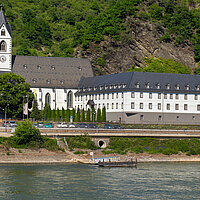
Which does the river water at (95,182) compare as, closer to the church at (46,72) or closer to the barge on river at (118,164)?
the barge on river at (118,164)

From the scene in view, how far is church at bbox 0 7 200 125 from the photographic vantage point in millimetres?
133625

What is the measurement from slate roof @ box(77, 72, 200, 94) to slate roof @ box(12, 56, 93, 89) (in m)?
18.5

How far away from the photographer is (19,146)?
94.1 m

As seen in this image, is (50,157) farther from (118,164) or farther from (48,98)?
(48,98)

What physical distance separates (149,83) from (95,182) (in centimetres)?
6637

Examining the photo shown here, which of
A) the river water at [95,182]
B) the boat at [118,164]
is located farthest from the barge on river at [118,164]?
the river water at [95,182]

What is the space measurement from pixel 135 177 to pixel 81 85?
86253mm

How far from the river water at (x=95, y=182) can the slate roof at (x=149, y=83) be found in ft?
156

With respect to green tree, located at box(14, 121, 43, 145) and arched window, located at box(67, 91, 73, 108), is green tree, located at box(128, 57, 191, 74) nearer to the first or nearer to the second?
arched window, located at box(67, 91, 73, 108)

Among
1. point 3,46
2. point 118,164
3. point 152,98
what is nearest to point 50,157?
point 118,164

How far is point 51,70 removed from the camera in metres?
163

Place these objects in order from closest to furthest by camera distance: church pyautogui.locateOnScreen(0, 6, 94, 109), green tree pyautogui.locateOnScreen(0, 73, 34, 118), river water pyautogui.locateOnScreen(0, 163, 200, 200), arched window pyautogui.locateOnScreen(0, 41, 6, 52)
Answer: river water pyautogui.locateOnScreen(0, 163, 200, 200)
green tree pyautogui.locateOnScreen(0, 73, 34, 118)
arched window pyautogui.locateOnScreen(0, 41, 6, 52)
church pyautogui.locateOnScreen(0, 6, 94, 109)

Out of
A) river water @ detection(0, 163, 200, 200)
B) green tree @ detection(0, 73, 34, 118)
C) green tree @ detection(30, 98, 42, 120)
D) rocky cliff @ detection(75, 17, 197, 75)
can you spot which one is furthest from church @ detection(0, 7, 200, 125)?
river water @ detection(0, 163, 200, 200)

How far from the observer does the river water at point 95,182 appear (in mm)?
63719
